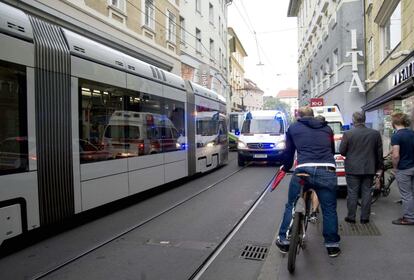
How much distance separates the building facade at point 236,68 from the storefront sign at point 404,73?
3508 centimetres

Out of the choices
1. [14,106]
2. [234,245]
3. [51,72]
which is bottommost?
[234,245]

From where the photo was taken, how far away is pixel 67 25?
13695mm

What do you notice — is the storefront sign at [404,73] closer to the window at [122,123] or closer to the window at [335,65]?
the window at [122,123]

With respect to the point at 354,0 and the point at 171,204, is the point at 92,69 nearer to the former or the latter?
the point at 171,204

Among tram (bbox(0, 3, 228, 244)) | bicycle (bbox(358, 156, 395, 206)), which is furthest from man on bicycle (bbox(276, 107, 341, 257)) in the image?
bicycle (bbox(358, 156, 395, 206))

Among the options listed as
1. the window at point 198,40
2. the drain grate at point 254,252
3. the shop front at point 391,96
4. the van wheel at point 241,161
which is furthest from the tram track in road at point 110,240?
the window at point 198,40

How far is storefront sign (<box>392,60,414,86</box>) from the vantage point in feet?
39.7

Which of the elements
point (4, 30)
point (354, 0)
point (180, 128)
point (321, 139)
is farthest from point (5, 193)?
point (354, 0)

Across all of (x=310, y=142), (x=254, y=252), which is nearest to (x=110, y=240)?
(x=254, y=252)

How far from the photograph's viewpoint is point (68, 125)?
6.69 metres

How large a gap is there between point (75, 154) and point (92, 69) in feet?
5.10

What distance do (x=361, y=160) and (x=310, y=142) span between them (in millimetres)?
1964

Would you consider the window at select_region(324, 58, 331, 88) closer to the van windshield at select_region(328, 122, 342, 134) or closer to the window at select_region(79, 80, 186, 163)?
the van windshield at select_region(328, 122, 342, 134)

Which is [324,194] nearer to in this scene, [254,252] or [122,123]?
[254,252]
